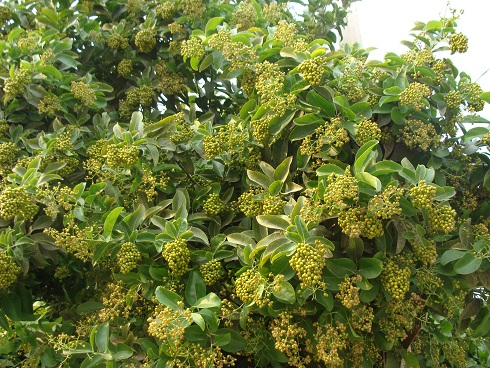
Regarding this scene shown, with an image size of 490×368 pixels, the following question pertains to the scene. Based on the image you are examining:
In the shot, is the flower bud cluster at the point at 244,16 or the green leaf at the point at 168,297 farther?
the flower bud cluster at the point at 244,16

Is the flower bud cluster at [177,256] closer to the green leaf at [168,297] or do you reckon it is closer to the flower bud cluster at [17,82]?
the green leaf at [168,297]

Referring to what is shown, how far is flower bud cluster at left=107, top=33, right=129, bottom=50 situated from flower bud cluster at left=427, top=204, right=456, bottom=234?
8.42 feet

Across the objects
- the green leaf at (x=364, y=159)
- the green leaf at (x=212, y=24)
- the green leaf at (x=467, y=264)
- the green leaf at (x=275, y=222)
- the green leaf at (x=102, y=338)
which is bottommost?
the green leaf at (x=102, y=338)

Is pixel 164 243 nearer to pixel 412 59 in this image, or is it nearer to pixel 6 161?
pixel 6 161

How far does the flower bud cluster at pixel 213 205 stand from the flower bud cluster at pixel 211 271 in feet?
1.12

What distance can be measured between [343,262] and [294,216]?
0.98 ft

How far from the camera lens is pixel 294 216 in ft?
7.79

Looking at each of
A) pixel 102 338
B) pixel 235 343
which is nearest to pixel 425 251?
pixel 235 343

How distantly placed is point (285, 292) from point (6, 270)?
137 cm

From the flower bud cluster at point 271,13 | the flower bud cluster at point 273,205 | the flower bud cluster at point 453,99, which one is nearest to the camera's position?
the flower bud cluster at point 273,205

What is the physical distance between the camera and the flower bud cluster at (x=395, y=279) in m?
2.33

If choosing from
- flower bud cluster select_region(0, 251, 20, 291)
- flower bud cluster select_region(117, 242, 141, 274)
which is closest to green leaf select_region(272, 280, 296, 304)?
flower bud cluster select_region(117, 242, 141, 274)

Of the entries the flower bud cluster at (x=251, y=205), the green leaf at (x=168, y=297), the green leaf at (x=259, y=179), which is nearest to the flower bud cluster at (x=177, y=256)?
the green leaf at (x=168, y=297)

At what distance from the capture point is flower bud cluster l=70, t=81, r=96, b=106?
11.1 feet
